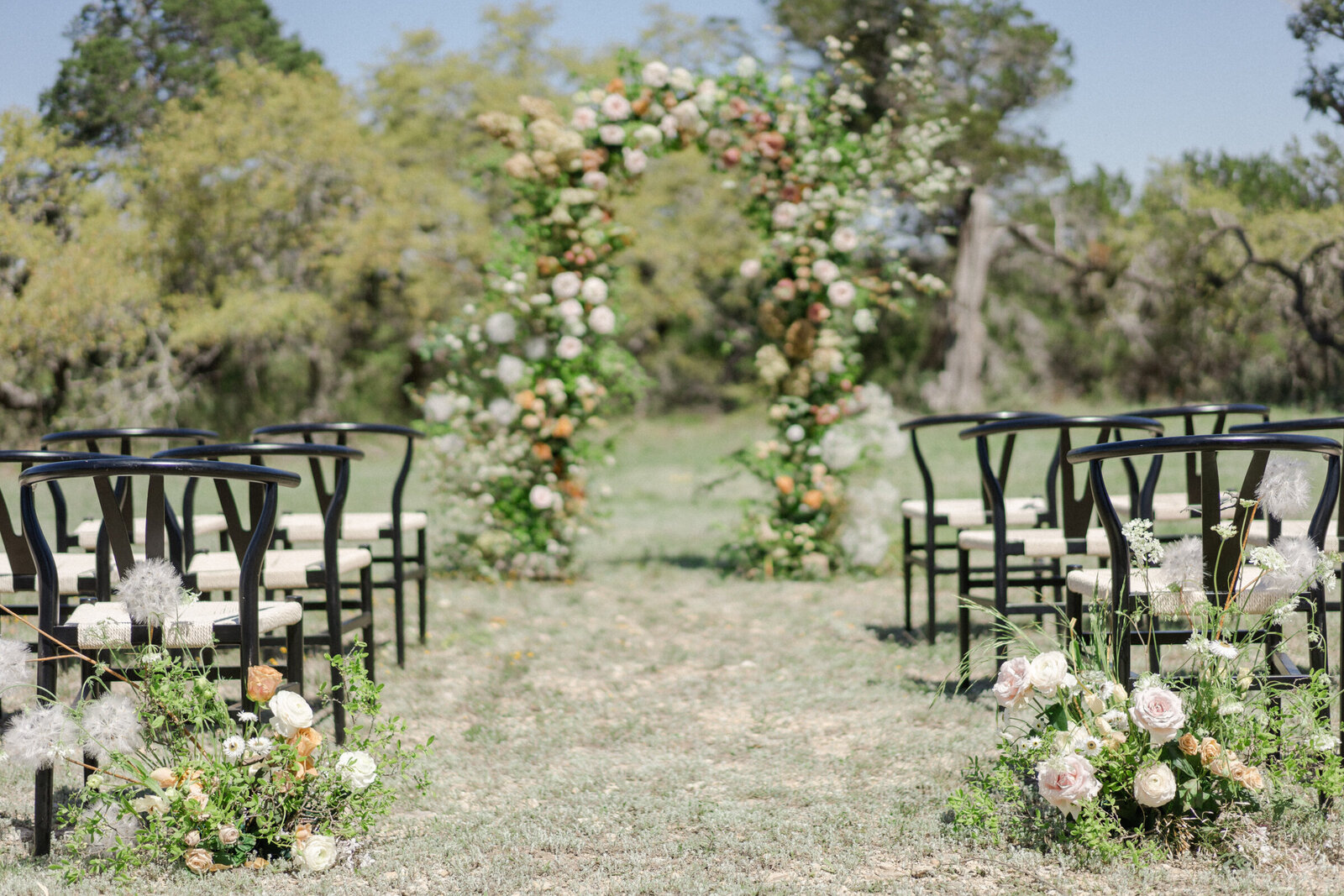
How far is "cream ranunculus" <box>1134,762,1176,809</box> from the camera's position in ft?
6.10

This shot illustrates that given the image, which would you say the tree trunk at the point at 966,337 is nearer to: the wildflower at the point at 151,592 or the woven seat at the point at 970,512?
the woven seat at the point at 970,512

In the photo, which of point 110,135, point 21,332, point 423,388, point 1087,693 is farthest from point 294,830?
point 423,388

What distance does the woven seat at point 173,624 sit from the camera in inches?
77.5

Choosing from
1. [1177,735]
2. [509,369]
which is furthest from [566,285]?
[1177,735]

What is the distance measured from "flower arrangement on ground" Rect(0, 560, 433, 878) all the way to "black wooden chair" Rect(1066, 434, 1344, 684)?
4.98 feet

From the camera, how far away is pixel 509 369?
218 inches

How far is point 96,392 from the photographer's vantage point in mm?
9273

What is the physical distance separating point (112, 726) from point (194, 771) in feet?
0.57

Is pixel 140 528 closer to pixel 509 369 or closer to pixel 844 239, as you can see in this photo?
pixel 509 369

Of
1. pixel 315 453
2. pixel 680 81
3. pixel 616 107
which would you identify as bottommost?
pixel 315 453

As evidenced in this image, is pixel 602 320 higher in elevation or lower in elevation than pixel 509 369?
higher

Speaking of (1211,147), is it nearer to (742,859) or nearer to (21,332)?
(742,859)

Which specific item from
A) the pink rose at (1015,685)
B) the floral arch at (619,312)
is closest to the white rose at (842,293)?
the floral arch at (619,312)

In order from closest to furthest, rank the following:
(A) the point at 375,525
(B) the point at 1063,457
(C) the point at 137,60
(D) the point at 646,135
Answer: (B) the point at 1063,457 < (A) the point at 375,525 < (D) the point at 646,135 < (C) the point at 137,60
